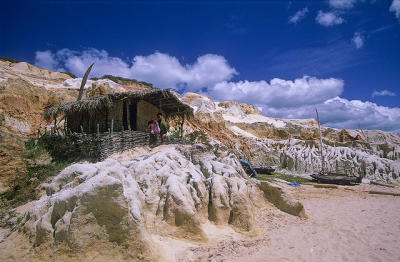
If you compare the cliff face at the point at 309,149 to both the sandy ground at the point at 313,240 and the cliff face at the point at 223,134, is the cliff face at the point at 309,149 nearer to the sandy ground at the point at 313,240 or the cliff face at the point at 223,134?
the cliff face at the point at 223,134

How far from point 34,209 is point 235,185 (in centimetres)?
468

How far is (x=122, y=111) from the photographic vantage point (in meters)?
12.0

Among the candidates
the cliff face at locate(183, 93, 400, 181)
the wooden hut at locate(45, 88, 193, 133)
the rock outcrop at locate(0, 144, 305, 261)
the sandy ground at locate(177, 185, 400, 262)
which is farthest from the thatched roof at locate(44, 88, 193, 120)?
the cliff face at locate(183, 93, 400, 181)

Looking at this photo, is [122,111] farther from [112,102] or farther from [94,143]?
[94,143]

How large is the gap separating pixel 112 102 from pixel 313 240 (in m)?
8.98

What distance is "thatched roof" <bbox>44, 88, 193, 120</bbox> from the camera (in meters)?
9.84

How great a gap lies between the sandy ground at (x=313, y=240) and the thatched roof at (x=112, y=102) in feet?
24.1

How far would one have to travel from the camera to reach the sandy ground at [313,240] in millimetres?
4336

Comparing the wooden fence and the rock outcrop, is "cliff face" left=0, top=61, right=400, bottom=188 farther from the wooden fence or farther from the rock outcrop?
the rock outcrop

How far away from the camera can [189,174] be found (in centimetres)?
618

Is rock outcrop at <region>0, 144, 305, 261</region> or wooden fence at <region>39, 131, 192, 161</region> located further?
wooden fence at <region>39, 131, 192, 161</region>

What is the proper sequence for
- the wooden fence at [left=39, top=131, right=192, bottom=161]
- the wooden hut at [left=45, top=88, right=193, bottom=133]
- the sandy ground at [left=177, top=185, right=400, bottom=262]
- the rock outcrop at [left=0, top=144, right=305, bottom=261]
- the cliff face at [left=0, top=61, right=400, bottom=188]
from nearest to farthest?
the rock outcrop at [left=0, top=144, right=305, bottom=261], the sandy ground at [left=177, top=185, right=400, bottom=262], the wooden fence at [left=39, top=131, right=192, bottom=161], the wooden hut at [left=45, top=88, right=193, bottom=133], the cliff face at [left=0, top=61, right=400, bottom=188]

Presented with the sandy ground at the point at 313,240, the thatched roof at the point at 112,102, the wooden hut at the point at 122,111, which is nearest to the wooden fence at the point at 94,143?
the wooden hut at the point at 122,111

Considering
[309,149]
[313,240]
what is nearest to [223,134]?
[309,149]
